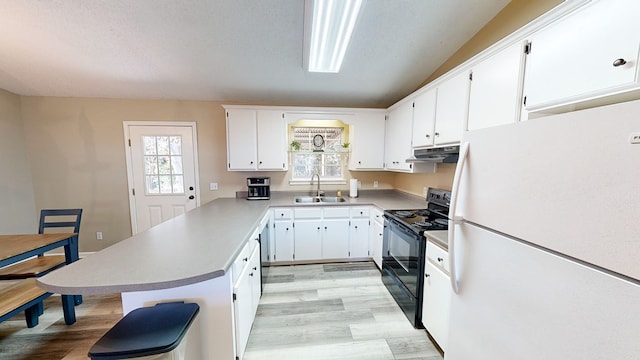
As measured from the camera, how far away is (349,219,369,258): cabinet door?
3207 millimetres

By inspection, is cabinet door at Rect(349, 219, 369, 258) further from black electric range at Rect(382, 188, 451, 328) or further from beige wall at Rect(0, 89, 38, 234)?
beige wall at Rect(0, 89, 38, 234)

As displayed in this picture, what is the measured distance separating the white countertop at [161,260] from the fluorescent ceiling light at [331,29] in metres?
1.75

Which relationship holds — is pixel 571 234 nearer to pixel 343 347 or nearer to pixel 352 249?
pixel 343 347

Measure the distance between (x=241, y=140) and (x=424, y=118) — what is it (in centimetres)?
245

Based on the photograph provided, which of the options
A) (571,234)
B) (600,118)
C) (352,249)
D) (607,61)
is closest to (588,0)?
(607,61)

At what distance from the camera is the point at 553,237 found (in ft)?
2.57

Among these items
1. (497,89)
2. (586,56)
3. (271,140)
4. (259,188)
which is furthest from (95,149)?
(586,56)

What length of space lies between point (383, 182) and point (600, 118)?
3.23m

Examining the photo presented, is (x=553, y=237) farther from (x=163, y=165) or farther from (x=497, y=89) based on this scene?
(x=163, y=165)

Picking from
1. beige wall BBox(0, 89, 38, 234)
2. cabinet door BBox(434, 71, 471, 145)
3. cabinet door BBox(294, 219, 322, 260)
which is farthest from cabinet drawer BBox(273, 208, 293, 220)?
beige wall BBox(0, 89, 38, 234)

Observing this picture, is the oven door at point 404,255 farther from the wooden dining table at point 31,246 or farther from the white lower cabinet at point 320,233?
the wooden dining table at point 31,246

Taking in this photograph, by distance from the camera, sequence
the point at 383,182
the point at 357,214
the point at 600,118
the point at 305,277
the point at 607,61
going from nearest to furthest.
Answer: the point at 600,118, the point at 607,61, the point at 305,277, the point at 357,214, the point at 383,182

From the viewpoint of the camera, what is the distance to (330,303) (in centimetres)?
235

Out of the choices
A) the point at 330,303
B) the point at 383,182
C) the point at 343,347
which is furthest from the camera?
the point at 383,182
